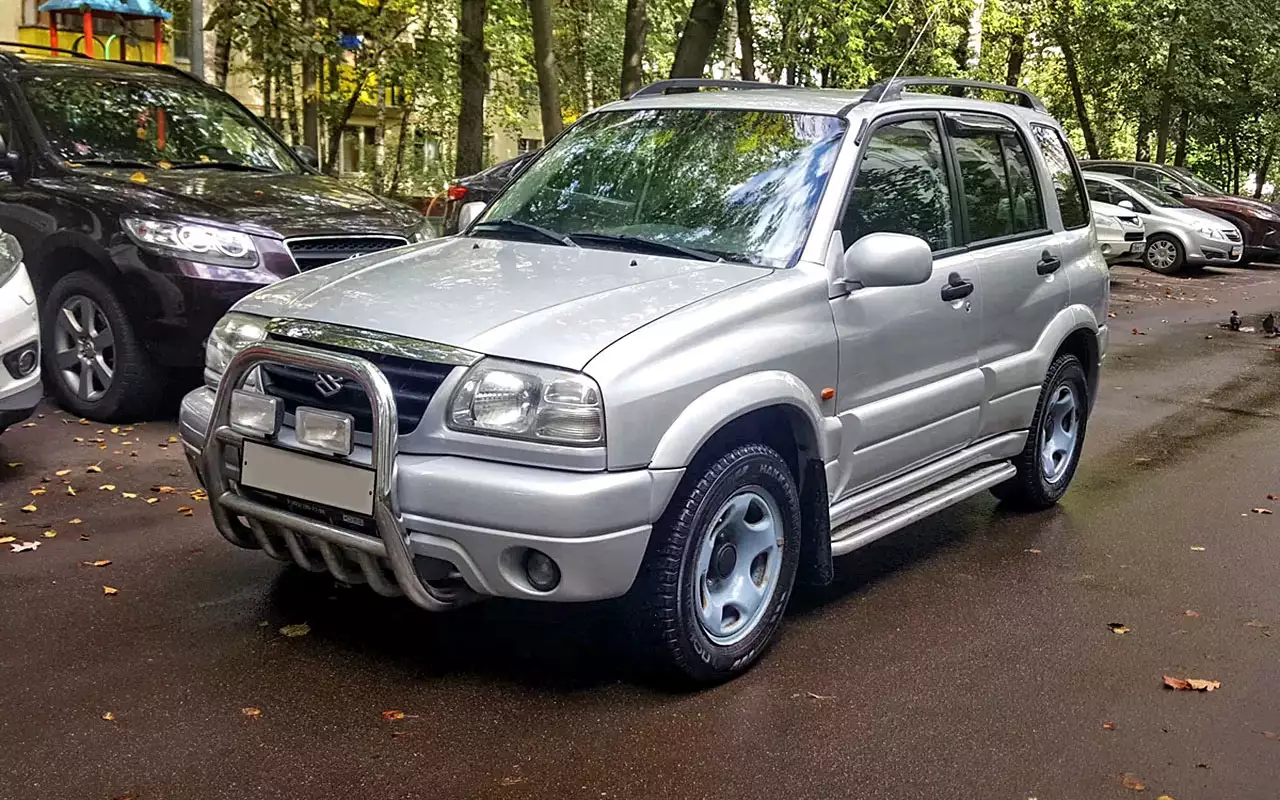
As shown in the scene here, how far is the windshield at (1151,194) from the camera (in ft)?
74.8

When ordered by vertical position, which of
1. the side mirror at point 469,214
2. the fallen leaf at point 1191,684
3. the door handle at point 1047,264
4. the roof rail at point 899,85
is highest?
the roof rail at point 899,85

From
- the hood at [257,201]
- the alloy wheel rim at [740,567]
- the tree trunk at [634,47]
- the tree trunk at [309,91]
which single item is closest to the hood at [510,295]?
the alloy wheel rim at [740,567]

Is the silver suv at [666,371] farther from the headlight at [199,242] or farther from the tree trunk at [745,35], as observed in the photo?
the tree trunk at [745,35]

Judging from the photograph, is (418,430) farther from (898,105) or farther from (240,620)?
(898,105)

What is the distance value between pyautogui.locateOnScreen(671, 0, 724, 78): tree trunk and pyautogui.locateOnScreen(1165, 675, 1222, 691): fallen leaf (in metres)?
11.6

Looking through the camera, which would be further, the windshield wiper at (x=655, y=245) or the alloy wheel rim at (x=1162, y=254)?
the alloy wheel rim at (x=1162, y=254)

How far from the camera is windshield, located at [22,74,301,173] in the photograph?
8227 millimetres

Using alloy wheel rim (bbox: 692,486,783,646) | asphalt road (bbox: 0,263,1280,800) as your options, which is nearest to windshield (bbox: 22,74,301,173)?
asphalt road (bbox: 0,263,1280,800)

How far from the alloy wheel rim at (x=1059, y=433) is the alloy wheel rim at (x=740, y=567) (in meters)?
2.49

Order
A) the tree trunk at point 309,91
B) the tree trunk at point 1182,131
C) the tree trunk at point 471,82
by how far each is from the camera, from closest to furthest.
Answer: the tree trunk at point 309,91 < the tree trunk at point 471,82 < the tree trunk at point 1182,131

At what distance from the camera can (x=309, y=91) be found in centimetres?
1917

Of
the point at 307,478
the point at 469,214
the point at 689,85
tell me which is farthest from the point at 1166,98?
the point at 307,478

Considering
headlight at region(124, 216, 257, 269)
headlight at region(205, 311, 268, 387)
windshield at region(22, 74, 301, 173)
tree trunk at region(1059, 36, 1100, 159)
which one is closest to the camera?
headlight at region(205, 311, 268, 387)

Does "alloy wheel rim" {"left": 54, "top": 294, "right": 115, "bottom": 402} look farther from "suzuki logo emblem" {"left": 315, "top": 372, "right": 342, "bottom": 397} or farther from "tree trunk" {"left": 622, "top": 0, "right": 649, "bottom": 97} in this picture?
"tree trunk" {"left": 622, "top": 0, "right": 649, "bottom": 97}
